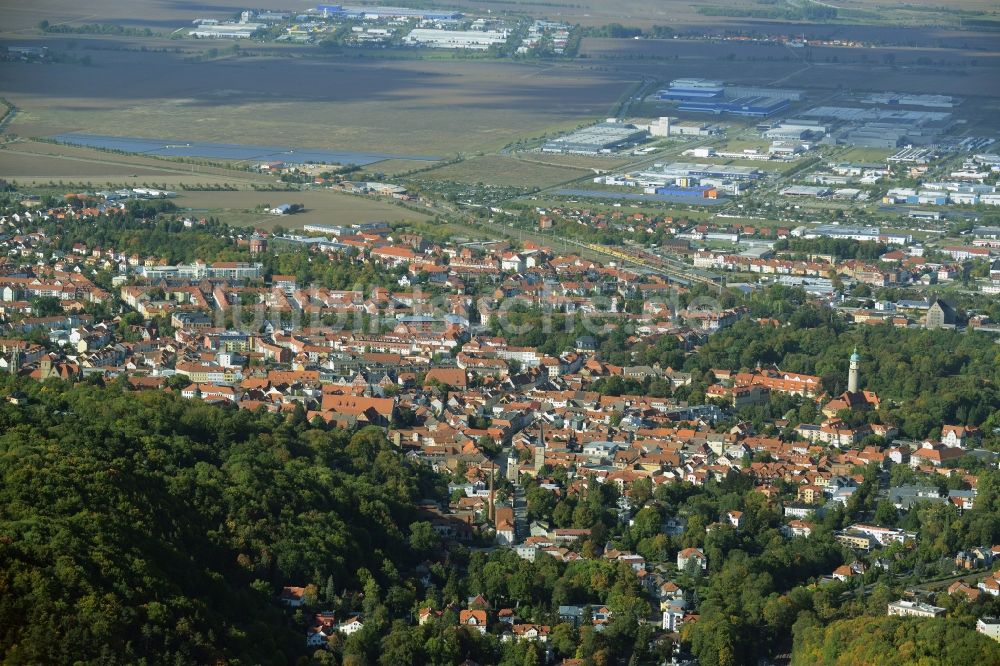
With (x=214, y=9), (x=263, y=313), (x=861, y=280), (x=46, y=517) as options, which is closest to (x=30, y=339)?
(x=263, y=313)

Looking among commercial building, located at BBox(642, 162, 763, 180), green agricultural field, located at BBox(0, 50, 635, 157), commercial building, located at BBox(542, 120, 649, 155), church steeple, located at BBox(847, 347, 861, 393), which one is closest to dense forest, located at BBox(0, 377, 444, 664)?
church steeple, located at BBox(847, 347, 861, 393)

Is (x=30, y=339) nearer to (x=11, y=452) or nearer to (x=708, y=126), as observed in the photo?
(x=11, y=452)

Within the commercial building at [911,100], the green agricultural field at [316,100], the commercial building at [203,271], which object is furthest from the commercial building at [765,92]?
the commercial building at [203,271]

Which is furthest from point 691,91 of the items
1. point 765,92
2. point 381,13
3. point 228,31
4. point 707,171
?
point 381,13

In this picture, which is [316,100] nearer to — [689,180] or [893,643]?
[689,180]

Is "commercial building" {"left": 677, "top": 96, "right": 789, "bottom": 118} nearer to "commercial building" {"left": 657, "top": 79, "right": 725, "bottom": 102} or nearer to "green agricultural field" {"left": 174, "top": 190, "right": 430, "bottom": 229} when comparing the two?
"commercial building" {"left": 657, "top": 79, "right": 725, "bottom": 102}

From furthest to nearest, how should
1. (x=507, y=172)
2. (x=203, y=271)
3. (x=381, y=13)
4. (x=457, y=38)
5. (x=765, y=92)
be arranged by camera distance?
(x=381, y=13) < (x=457, y=38) < (x=765, y=92) < (x=507, y=172) < (x=203, y=271)
